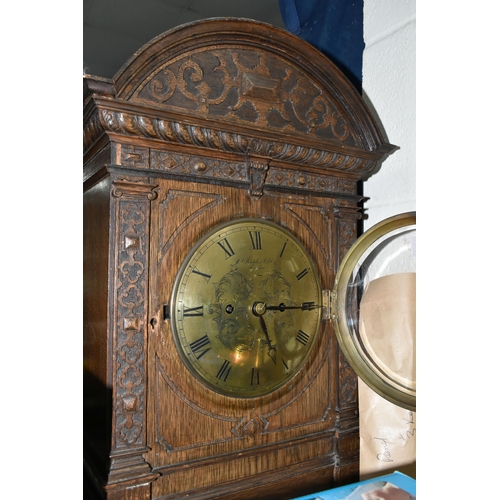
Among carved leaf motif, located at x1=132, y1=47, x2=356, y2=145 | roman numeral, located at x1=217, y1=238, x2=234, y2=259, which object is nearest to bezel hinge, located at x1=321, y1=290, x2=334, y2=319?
roman numeral, located at x1=217, y1=238, x2=234, y2=259

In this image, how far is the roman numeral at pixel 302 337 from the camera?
4.41ft

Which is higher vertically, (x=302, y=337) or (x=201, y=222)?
(x=201, y=222)

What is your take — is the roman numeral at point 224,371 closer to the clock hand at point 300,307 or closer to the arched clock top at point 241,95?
the clock hand at point 300,307

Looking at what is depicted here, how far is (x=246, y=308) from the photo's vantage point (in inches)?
49.3

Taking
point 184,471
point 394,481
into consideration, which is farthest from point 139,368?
point 394,481

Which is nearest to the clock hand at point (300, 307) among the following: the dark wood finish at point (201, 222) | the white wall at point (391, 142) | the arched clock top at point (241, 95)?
the dark wood finish at point (201, 222)

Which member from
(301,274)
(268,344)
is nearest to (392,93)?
(301,274)

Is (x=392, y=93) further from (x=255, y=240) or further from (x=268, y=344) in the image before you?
(x=268, y=344)

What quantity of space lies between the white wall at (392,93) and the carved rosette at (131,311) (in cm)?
85

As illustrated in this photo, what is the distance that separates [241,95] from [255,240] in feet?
1.30

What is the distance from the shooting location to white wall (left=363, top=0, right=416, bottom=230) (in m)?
1.51

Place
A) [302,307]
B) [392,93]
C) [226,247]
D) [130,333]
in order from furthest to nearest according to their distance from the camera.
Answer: [392,93]
[302,307]
[226,247]
[130,333]

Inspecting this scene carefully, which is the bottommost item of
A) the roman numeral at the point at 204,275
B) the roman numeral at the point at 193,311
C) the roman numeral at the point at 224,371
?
the roman numeral at the point at 224,371
